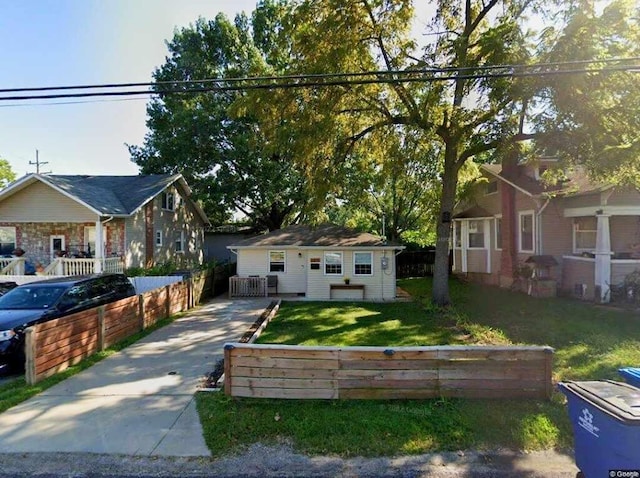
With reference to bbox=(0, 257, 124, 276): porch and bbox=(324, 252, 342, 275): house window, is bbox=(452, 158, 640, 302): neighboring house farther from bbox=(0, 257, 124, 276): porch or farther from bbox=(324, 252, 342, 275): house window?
bbox=(0, 257, 124, 276): porch

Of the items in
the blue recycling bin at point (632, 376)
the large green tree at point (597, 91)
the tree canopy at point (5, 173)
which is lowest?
the blue recycling bin at point (632, 376)

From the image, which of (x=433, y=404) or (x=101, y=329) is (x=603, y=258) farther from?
(x=101, y=329)

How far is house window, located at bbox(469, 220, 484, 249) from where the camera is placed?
19359 mm

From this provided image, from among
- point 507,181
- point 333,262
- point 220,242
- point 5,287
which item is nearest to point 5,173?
point 220,242

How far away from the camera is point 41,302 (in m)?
8.34

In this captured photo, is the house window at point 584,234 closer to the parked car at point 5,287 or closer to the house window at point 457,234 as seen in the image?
the house window at point 457,234

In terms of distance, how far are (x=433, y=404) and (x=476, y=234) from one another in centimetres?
1618

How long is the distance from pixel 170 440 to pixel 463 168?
14602 millimetres

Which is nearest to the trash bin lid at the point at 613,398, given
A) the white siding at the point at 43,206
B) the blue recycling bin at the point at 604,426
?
the blue recycling bin at the point at 604,426

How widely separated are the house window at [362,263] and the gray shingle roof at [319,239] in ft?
1.75

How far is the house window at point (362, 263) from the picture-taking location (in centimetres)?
1692

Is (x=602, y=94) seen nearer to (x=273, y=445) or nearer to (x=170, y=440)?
(x=273, y=445)

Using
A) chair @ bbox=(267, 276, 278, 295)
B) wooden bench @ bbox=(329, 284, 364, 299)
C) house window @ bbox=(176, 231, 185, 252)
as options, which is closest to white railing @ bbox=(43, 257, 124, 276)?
house window @ bbox=(176, 231, 185, 252)

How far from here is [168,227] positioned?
22312 mm
